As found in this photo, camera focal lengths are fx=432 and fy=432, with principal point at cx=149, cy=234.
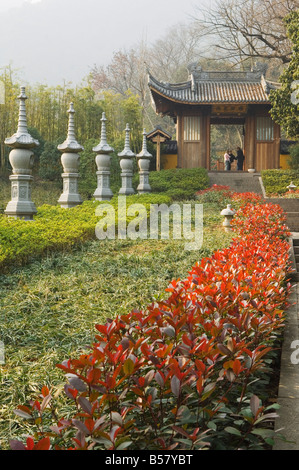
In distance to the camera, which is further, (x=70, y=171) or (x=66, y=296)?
(x=70, y=171)

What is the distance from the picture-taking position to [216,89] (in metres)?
20.2

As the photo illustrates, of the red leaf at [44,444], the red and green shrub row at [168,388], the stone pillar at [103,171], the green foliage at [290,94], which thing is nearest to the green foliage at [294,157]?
the green foliage at [290,94]

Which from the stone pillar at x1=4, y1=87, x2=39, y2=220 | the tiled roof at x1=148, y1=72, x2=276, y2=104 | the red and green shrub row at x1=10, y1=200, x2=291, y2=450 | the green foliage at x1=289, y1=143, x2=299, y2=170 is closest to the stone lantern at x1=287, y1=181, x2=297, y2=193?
the green foliage at x1=289, y1=143, x2=299, y2=170

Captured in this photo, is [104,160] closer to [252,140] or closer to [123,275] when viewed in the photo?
[123,275]

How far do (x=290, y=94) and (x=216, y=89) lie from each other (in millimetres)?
5877

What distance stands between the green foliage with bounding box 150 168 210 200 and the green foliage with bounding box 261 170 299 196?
7.41 feet

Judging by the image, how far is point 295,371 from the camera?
2645 millimetres

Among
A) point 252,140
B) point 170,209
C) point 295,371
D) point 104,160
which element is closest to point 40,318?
point 295,371

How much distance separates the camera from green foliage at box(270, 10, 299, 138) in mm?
14539

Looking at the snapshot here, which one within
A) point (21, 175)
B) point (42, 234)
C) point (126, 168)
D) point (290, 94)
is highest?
point (290, 94)

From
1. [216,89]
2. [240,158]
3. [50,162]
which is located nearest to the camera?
[50,162]

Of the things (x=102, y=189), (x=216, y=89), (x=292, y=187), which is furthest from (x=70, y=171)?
(x=216, y=89)

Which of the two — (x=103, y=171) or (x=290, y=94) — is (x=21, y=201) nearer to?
(x=103, y=171)
